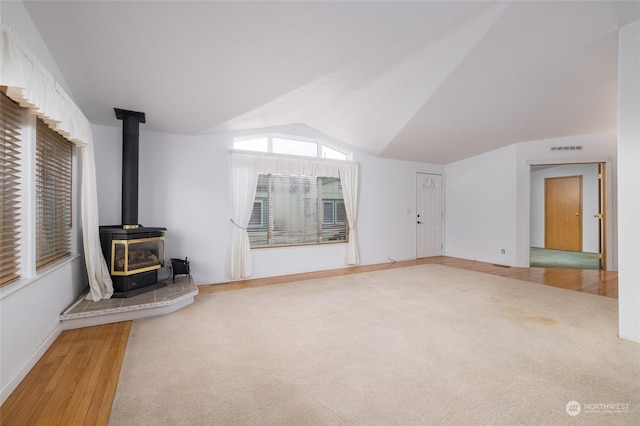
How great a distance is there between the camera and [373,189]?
20.5 feet

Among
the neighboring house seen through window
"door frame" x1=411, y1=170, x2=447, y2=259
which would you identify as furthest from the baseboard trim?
"door frame" x1=411, y1=170, x2=447, y2=259

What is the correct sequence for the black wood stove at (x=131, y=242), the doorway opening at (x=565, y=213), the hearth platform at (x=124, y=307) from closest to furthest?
the hearth platform at (x=124, y=307)
the black wood stove at (x=131, y=242)
the doorway opening at (x=565, y=213)

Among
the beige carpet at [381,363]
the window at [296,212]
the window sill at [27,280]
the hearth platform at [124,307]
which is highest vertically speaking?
the window at [296,212]

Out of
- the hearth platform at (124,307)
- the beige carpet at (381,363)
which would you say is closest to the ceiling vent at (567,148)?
the beige carpet at (381,363)

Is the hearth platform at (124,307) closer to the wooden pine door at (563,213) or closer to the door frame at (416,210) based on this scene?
the door frame at (416,210)

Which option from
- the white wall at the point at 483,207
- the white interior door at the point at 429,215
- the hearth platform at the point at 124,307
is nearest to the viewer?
the hearth platform at the point at 124,307

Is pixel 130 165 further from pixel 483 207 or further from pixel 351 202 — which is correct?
pixel 483 207

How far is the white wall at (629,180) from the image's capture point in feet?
8.20

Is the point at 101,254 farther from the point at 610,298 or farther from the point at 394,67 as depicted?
the point at 610,298

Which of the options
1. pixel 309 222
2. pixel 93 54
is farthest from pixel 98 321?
pixel 309 222

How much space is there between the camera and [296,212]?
539 cm

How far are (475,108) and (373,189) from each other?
97.3 inches

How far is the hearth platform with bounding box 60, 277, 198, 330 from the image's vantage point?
2.83m

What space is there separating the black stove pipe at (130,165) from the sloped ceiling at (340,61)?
0.24 metres
